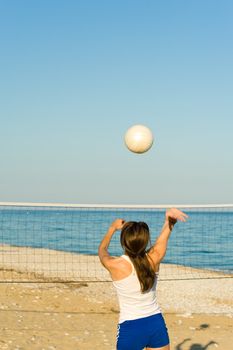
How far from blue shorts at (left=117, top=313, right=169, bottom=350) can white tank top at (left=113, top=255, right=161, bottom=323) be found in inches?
1.4

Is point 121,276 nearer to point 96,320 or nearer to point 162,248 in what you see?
point 162,248

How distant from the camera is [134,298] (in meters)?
3.67

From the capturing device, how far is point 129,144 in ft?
27.5

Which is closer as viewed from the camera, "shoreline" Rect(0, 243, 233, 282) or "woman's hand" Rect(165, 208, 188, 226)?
"woman's hand" Rect(165, 208, 188, 226)

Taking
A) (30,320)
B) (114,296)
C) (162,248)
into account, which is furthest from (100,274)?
(162,248)

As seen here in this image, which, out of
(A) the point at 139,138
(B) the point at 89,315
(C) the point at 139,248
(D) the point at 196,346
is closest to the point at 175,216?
(C) the point at 139,248

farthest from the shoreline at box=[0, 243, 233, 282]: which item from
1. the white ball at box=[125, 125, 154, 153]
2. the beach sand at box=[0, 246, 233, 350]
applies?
the white ball at box=[125, 125, 154, 153]

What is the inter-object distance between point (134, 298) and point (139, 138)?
4807 millimetres

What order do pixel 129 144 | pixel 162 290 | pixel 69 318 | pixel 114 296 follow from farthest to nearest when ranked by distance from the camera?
1. pixel 162 290
2. pixel 114 296
3. pixel 69 318
4. pixel 129 144

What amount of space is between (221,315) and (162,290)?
2934 millimetres

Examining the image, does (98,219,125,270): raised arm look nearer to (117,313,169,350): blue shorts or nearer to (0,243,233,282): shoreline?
(117,313,169,350): blue shorts

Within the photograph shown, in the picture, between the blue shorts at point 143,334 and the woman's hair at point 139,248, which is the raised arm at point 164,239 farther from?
the blue shorts at point 143,334

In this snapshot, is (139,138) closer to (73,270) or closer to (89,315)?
(89,315)

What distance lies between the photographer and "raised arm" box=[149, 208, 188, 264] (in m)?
3.70
